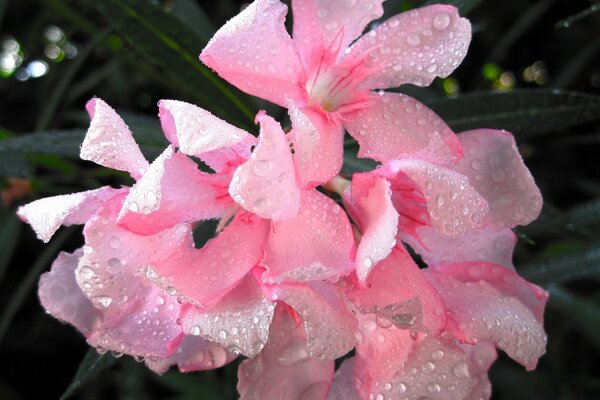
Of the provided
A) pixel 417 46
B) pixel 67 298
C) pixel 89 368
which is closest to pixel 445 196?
pixel 417 46

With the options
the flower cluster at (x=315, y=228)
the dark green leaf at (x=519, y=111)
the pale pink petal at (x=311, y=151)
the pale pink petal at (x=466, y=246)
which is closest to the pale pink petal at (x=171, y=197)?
the flower cluster at (x=315, y=228)

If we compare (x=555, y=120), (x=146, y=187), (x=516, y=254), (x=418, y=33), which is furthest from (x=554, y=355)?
(x=146, y=187)

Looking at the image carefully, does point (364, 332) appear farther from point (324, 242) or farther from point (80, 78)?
point (80, 78)

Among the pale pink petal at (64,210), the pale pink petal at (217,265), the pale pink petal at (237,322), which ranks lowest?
the pale pink petal at (237,322)

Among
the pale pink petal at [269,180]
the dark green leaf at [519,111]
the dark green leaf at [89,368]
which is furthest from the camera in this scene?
the dark green leaf at [519,111]

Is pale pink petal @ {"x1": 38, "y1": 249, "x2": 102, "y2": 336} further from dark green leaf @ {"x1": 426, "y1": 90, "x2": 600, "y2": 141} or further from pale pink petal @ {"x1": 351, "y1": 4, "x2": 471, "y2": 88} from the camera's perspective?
dark green leaf @ {"x1": 426, "y1": 90, "x2": 600, "y2": 141}

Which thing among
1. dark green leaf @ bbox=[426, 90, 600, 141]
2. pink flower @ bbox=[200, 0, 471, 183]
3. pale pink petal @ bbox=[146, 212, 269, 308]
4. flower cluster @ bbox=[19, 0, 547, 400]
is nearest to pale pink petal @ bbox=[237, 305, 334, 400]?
flower cluster @ bbox=[19, 0, 547, 400]

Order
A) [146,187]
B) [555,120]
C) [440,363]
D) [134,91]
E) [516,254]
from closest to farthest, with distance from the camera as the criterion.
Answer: [146,187] < [440,363] < [555,120] < [516,254] < [134,91]

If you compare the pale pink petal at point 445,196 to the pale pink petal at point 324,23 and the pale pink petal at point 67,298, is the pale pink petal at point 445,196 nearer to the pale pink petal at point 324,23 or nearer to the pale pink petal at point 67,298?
the pale pink petal at point 324,23
